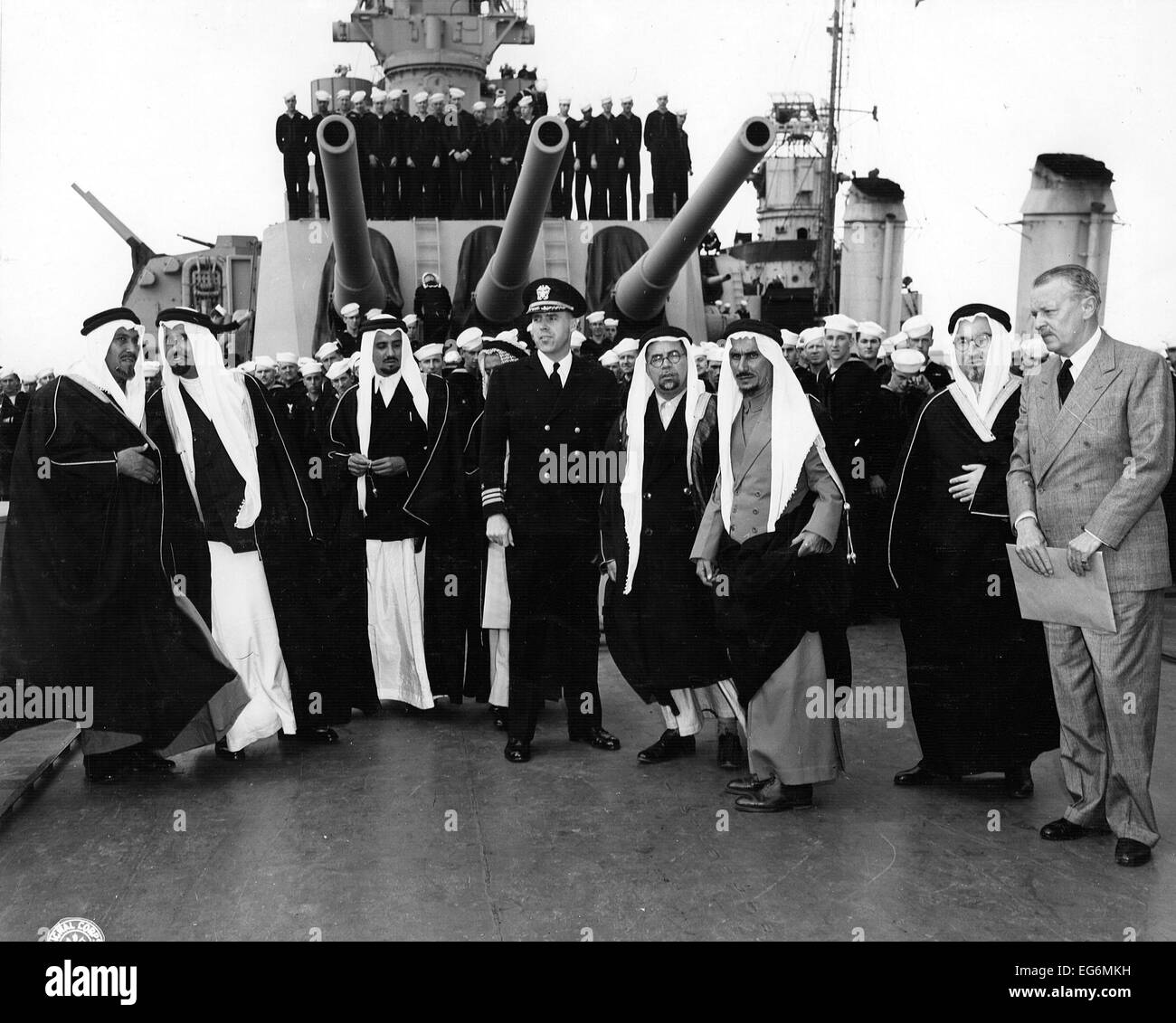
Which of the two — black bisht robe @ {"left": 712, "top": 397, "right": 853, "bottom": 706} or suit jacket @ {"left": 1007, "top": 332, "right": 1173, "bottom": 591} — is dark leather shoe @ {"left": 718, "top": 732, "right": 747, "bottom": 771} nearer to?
black bisht robe @ {"left": 712, "top": 397, "right": 853, "bottom": 706}

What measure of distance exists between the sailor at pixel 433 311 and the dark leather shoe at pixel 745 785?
24.9 ft

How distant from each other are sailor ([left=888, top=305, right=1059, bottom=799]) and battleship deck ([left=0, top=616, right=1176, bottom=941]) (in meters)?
0.23

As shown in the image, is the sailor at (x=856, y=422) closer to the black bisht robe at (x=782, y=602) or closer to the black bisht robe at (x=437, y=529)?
the black bisht robe at (x=437, y=529)

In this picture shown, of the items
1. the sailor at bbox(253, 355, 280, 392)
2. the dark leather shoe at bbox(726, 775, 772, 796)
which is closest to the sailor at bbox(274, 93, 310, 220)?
the sailor at bbox(253, 355, 280, 392)

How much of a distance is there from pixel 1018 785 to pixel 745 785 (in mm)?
1026

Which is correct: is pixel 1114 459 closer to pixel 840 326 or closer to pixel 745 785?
pixel 745 785

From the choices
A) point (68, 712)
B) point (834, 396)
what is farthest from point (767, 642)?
point (834, 396)

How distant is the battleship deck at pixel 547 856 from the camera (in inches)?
138

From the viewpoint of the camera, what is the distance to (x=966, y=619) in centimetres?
470

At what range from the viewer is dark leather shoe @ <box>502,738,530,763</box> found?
17.2 ft

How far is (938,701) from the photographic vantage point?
15.4 feet

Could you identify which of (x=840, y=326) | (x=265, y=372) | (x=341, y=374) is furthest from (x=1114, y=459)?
(x=265, y=372)

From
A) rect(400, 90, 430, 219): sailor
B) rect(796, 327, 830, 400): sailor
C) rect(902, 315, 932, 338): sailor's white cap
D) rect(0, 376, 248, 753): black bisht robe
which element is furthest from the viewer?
rect(400, 90, 430, 219): sailor
